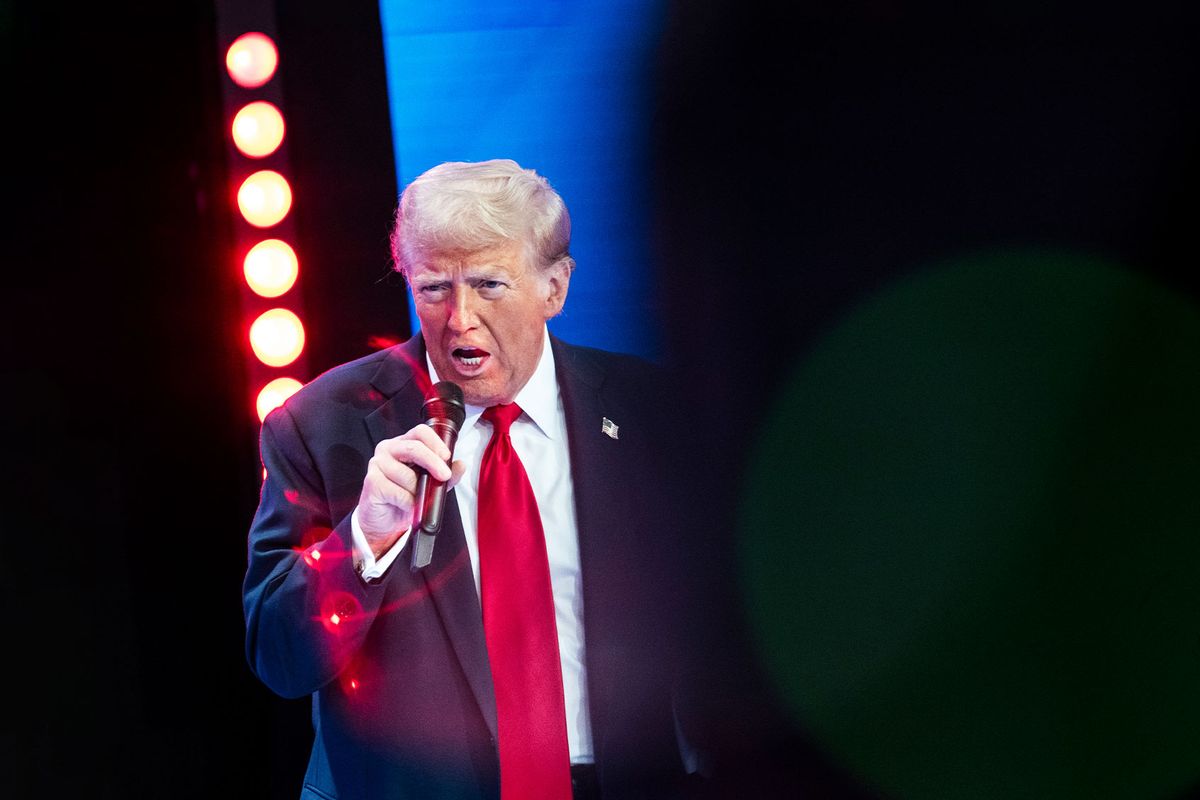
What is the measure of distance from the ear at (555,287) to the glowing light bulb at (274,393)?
48cm

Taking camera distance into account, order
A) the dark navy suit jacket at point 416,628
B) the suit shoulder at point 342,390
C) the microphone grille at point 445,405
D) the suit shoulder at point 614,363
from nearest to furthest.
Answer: the microphone grille at point 445,405 → the dark navy suit jacket at point 416,628 → the suit shoulder at point 342,390 → the suit shoulder at point 614,363

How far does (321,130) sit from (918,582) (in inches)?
60.9

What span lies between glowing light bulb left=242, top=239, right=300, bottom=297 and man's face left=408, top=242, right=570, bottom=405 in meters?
0.25

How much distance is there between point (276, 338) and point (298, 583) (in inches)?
20.2

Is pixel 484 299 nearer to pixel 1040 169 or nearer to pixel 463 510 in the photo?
pixel 463 510

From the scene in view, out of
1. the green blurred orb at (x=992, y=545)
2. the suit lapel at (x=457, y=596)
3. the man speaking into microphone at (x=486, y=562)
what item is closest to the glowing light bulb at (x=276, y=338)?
the man speaking into microphone at (x=486, y=562)

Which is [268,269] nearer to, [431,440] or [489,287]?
[489,287]

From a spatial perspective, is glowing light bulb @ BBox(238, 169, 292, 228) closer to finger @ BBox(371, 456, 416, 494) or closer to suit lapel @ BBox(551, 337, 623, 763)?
suit lapel @ BBox(551, 337, 623, 763)

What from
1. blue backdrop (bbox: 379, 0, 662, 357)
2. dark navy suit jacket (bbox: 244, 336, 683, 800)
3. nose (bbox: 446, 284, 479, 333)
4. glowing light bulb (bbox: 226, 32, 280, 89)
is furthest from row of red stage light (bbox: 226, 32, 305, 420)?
nose (bbox: 446, 284, 479, 333)

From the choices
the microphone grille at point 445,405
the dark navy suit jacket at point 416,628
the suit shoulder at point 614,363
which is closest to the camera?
the microphone grille at point 445,405

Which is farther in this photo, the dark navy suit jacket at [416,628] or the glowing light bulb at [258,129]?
the glowing light bulb at [258,129]

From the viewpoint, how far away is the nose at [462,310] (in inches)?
62.9

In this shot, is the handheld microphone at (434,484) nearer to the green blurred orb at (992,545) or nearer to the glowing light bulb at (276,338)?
the glowing light bulb at (276,338)

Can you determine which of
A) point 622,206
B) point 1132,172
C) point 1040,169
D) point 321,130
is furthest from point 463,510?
point 1132,172
